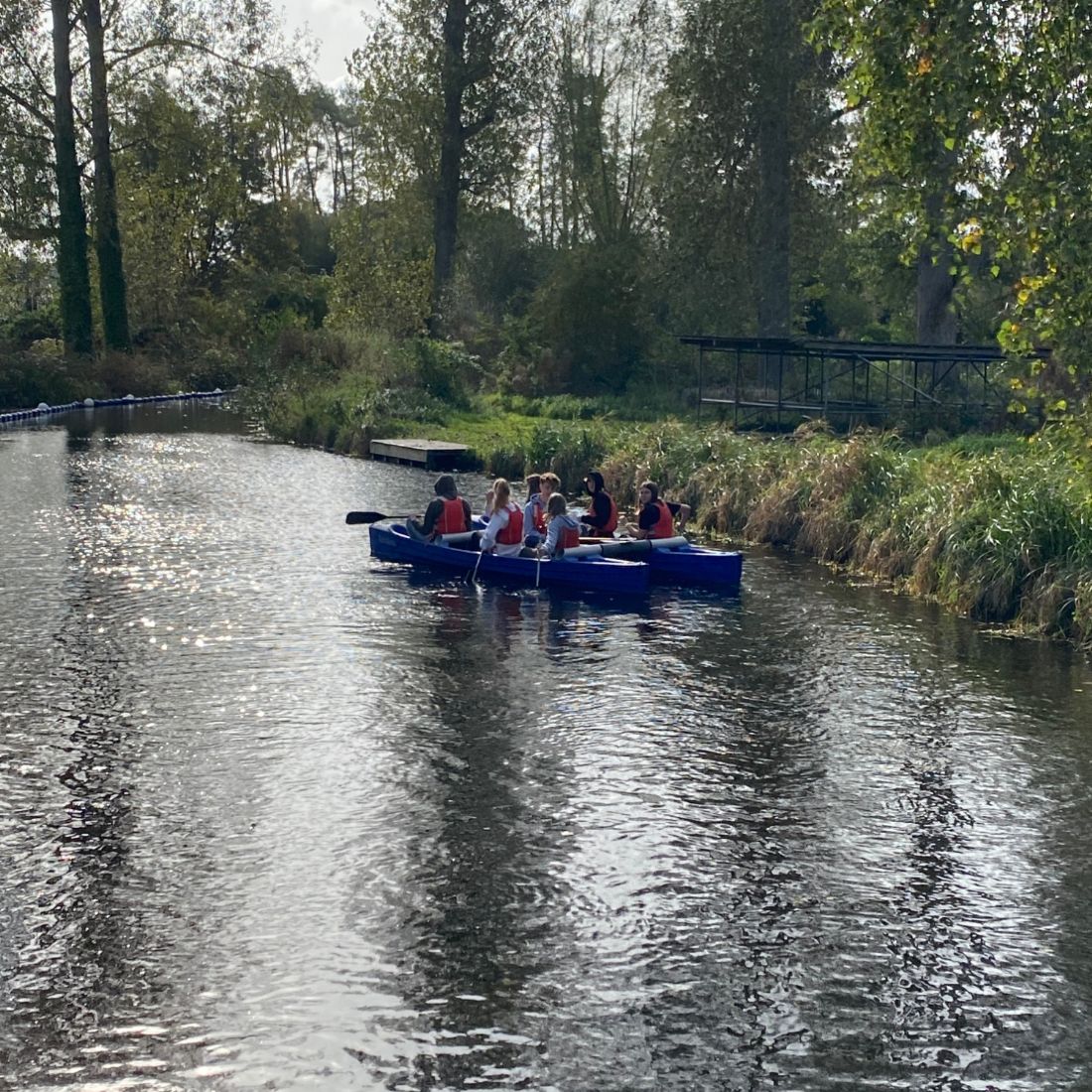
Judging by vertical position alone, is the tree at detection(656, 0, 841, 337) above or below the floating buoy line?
above

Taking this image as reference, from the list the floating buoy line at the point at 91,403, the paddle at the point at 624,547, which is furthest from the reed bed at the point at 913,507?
the floating buoy line at the point at 91,403

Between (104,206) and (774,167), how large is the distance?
2251 centimetres

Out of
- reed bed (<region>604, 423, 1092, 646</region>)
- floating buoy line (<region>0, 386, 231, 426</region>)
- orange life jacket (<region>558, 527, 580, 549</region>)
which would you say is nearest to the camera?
reed bed (<region>604, 423, 1092, 646</region>)

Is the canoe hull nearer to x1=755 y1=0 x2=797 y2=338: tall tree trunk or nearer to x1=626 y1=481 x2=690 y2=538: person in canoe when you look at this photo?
x1=626 y1=481 x2=690 y2=538: person in canoe

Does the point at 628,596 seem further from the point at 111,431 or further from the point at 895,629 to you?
the point at 111,431

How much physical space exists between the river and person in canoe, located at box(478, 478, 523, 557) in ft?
4.71

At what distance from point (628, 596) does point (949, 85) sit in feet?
24.9

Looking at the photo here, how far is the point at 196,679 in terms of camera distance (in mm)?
14430

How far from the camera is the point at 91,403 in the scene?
47062mm

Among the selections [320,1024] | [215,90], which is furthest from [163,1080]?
[215,90]

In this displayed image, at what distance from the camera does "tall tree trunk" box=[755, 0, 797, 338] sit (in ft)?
130

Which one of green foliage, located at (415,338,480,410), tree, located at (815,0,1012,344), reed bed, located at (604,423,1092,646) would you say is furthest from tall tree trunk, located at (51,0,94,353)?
tree, located at (815,0,1012,344)

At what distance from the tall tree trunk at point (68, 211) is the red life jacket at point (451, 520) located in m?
32.6

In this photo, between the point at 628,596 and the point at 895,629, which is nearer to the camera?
the point at 895,629
